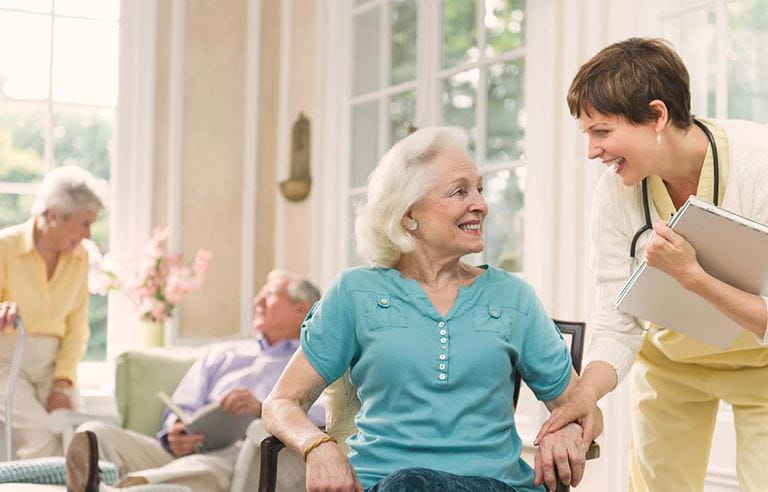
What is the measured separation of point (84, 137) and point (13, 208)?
0.49 m

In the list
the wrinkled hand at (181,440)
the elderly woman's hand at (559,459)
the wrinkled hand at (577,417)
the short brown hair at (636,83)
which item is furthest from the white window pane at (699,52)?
the wrinkled hand at (181,440)

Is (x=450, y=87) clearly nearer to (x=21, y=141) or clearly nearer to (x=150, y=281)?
(x=150, y=281)

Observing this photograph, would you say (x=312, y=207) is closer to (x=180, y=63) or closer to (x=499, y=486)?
(x=180, y=63)

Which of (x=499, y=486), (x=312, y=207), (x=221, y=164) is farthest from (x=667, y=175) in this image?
(x=221, y=164)

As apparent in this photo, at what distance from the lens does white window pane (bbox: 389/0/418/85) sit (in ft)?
15.2

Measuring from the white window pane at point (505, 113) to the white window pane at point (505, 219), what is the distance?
0.25 feet

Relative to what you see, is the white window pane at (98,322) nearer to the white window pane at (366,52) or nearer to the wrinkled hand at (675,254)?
the white window pane at (366,52)

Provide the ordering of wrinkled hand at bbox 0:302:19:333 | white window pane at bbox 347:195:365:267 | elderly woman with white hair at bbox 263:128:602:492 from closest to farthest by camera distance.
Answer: elderly woman with white hair at bbox 263:128:602:492 < wrinkled hand at bbox 0:302:19:333 < white window pane at bbox 347:195:365:267

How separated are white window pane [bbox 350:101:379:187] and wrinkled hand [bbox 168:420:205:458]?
1588 millimetres

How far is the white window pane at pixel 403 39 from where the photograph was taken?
15.2 feet

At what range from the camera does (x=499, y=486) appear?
2047 mm

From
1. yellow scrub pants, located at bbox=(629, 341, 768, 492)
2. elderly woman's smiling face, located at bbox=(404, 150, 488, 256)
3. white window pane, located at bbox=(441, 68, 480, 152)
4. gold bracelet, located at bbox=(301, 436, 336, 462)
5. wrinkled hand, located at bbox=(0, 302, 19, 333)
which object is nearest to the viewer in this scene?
gold bracelet, located at bbox=(301, 436, 336, 462)

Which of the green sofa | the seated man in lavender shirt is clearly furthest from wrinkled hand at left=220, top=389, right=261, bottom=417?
the green sofa

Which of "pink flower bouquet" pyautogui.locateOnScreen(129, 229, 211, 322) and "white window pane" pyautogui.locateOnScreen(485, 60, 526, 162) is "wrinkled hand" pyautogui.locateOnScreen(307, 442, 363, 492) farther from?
"pink flower bouquet" pyautogui.locateOnScreen(129, 229, 211, 322)
